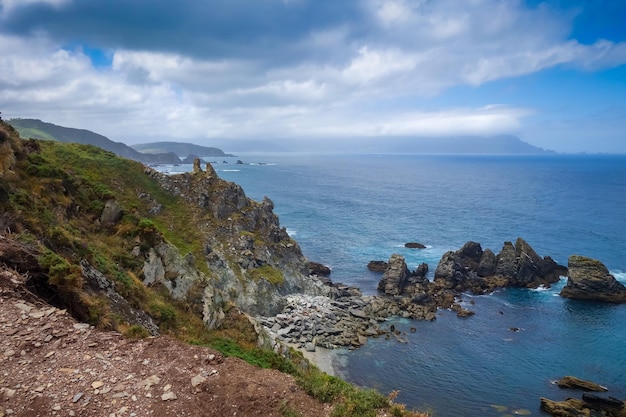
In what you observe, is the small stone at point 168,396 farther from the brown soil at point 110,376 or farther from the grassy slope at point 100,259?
the grassy slope at point 100,259

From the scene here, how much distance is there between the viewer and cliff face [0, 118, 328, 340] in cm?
1827

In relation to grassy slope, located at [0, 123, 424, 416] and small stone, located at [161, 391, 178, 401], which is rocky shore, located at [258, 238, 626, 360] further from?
small stone, located at [161, 391, 178, 401]

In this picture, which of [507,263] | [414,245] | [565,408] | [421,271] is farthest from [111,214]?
[414,245]

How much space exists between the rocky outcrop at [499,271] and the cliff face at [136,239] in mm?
24137

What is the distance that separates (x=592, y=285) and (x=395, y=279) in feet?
101

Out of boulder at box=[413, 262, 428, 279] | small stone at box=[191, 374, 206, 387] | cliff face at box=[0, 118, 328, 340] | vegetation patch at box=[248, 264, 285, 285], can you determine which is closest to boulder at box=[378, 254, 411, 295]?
boulder at box=[413, 262, 428, 279]

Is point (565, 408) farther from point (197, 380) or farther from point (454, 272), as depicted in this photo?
point (197, 380)

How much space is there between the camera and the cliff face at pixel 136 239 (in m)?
18.3

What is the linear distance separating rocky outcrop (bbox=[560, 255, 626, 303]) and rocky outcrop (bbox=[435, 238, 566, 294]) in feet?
20.1

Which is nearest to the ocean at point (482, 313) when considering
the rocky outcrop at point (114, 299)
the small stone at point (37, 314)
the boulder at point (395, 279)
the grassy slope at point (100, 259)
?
the boulder at point (395, 279)

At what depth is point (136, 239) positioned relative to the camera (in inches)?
1209

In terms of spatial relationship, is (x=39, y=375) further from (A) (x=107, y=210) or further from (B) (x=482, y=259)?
(B) (x=482, y=259)

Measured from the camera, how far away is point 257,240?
58.4 metres

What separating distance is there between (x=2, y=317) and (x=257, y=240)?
45.4m
